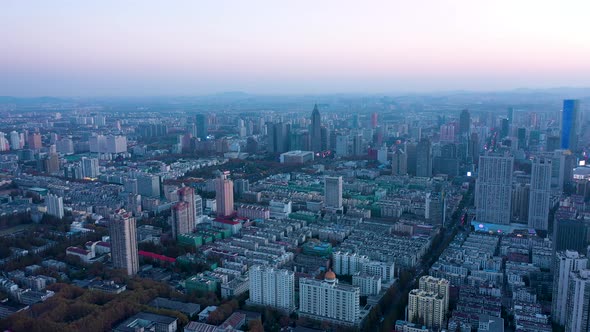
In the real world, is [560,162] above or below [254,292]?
above

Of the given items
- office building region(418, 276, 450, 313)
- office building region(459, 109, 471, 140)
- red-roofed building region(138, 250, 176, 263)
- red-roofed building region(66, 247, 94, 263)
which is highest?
office building region(459, 109, 471, 140)

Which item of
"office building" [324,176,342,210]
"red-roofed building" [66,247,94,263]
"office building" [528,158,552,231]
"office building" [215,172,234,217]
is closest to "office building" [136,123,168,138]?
"office building" [215,172,234,217]

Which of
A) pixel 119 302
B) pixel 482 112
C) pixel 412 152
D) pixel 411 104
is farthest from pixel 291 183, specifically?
pixel 411 104

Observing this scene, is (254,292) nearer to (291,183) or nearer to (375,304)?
(375,304)

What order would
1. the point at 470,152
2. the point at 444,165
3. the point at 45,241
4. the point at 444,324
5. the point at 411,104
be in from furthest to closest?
the point at 411,104
the point at 470,152
the point at 444,165
the point at 45,241
the point at 444,324

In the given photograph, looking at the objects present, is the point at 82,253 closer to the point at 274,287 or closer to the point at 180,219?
the point at 180,219

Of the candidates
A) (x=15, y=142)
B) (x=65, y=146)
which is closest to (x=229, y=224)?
(x=65, y=146)

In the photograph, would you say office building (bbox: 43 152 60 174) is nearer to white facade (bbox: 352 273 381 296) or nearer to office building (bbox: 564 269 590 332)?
white facade (bbox: 352 273 381 296)
